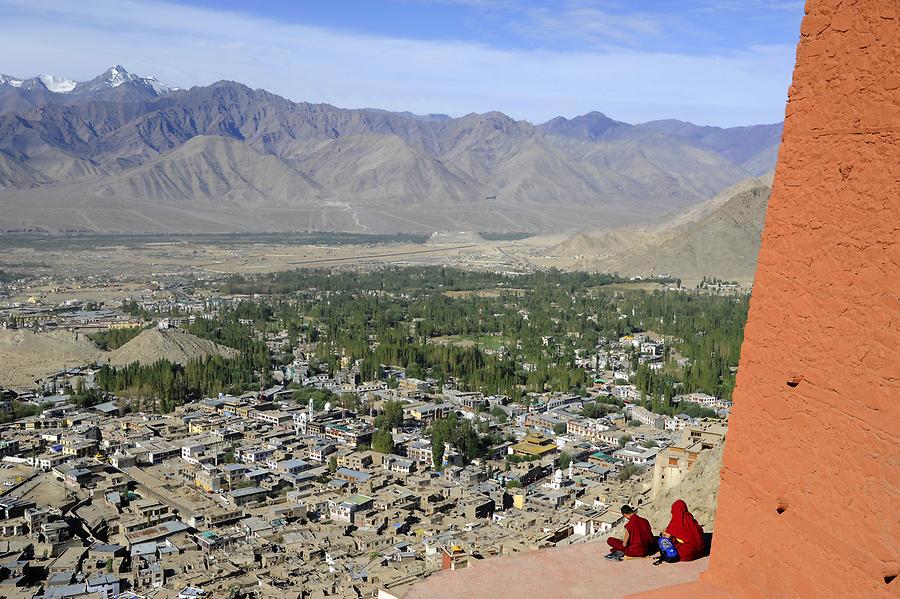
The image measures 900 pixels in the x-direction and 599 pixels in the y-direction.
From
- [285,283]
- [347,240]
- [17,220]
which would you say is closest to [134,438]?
[285,283]

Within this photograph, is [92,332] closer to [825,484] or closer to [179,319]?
[179,319]

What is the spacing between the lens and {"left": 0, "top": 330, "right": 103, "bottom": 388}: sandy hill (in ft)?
133

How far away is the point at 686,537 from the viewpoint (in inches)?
198

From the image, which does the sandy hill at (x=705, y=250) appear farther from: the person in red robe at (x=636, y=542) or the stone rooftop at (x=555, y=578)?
the stone rooftop at (x=555, y=578)

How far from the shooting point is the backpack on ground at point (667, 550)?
4.99 metres

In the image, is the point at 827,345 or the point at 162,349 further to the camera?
the point at 162,349

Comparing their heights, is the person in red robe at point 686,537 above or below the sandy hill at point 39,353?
above

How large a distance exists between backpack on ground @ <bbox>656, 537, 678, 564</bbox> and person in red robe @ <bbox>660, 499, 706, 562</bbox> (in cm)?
2

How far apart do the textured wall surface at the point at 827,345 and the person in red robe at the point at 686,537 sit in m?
0.94

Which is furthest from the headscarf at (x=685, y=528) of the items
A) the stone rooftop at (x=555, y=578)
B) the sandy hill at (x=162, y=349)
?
the sandy hill at (x=162, y=349)

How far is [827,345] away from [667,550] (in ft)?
6.16

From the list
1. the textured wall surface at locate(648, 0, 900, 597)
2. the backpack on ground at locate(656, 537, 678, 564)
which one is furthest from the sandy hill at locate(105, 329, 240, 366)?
the textured wall surface at locate(648, 0, 900, 597)

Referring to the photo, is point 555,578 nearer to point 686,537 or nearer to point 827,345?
point 686,537

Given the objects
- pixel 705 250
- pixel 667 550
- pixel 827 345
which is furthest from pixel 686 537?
pixel 705 250
